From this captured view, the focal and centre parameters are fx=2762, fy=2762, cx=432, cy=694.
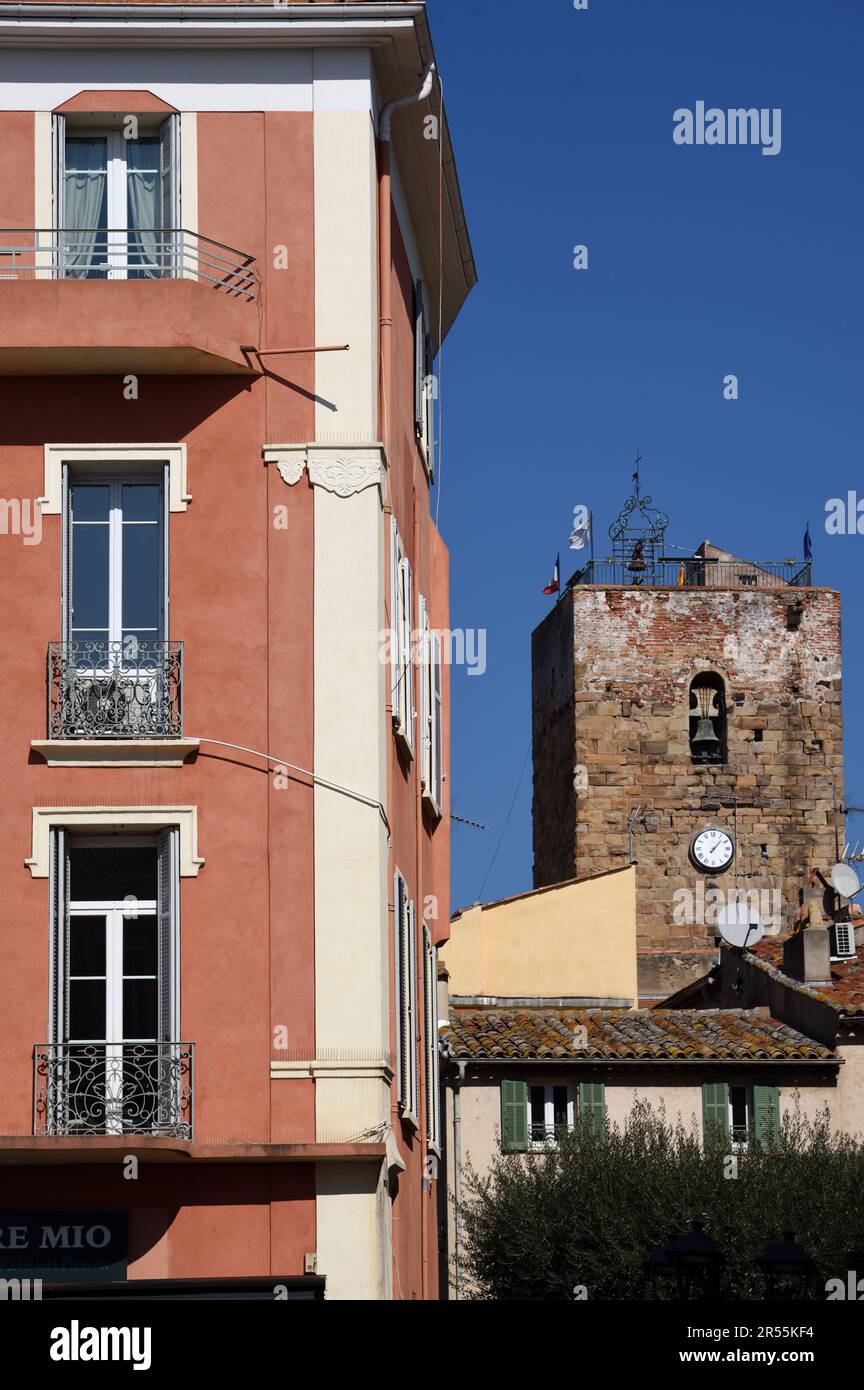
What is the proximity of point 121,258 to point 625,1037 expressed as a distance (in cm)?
2196

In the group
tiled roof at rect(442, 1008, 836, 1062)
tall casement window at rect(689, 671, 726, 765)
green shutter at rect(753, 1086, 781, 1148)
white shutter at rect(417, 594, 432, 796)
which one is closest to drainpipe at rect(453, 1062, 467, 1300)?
tiled roof at rect(442, 1008, 836, 1062)

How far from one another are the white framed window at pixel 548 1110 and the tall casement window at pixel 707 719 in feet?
93.6

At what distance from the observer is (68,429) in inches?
775

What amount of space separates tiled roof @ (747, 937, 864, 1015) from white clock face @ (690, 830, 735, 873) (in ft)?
52.1

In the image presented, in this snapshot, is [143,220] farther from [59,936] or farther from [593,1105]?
[593,1105]

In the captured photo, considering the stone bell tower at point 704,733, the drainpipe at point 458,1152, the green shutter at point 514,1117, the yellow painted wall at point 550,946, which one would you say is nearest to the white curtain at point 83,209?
the drainpipe at point 458,1152

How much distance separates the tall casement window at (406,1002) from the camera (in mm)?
20484

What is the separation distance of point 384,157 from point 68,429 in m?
3.22

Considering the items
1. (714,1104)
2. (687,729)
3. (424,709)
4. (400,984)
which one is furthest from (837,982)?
(687,729)

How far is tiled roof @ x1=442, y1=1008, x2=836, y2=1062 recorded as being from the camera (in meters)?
39.0

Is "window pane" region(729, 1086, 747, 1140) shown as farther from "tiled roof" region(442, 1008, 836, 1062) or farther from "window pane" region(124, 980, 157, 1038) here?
"window pane" region(124, 980, 157, 1038)

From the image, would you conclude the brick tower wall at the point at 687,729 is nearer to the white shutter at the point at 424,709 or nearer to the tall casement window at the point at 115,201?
the white shutter at the point at 424,709

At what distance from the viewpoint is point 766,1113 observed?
39.6 metres

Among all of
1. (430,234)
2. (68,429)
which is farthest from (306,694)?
(430,234)
